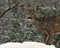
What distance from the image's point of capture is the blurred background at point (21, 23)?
4.83 m

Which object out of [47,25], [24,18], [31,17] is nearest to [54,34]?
[47,25]

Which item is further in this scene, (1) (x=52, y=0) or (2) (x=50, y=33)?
(1) (x=52, y=0)

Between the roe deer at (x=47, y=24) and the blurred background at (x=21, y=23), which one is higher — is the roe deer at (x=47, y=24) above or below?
above

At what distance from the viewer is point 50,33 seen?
425 centimetres

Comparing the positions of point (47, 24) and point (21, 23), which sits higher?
point (47, 24)

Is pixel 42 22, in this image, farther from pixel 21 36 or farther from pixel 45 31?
pixel 21 36

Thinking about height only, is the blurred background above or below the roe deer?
below

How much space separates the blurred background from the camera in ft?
15.8

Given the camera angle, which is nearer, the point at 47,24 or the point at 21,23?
the point at 47,24

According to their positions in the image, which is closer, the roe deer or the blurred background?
the roe deer

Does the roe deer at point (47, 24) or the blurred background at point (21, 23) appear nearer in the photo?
the roe deer at point (47, 24)

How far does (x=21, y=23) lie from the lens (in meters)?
5.30

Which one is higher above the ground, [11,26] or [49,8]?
[49,8]

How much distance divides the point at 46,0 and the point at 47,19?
126 centimetres
